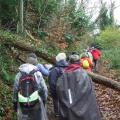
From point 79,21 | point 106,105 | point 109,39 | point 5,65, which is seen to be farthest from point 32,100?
point 109,39

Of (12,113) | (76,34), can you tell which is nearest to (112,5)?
(76,34)

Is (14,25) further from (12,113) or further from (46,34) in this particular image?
(12,113)

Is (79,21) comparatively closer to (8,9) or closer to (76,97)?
(8,9)

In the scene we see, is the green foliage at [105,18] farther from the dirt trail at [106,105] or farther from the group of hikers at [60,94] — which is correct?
the group of hikers at [60,94]

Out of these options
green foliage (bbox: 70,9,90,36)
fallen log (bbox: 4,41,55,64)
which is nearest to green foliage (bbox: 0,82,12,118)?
fallen log (bbox: 4,41,55,64)

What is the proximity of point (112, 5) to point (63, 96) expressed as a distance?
4348 cm

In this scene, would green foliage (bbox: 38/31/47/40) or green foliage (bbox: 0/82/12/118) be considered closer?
green foliage (bbox: 0/82/12/118)

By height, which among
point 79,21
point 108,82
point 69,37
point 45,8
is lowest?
point 108,82

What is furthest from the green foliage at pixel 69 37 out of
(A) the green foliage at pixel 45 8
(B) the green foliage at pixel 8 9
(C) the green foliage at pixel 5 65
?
(C) the green foliage at pixel 5 65

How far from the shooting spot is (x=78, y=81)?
8.79 m

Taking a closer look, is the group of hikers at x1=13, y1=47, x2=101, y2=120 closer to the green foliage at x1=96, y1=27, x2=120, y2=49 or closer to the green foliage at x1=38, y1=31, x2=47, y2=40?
the green foliage at x1=38, y1=31, x2=47, y2=40

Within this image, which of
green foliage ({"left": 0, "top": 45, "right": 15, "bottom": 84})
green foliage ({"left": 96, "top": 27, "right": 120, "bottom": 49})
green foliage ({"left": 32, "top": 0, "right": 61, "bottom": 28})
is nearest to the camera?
green foliage ({"left": 0, "top": 45, "right": 15, "bottom": 84})

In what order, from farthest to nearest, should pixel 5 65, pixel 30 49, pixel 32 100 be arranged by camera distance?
pixel 5 65 < pixel 30 49 < pixel 32 100

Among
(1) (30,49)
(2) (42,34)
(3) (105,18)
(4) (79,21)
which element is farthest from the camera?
(3) (105,18)
